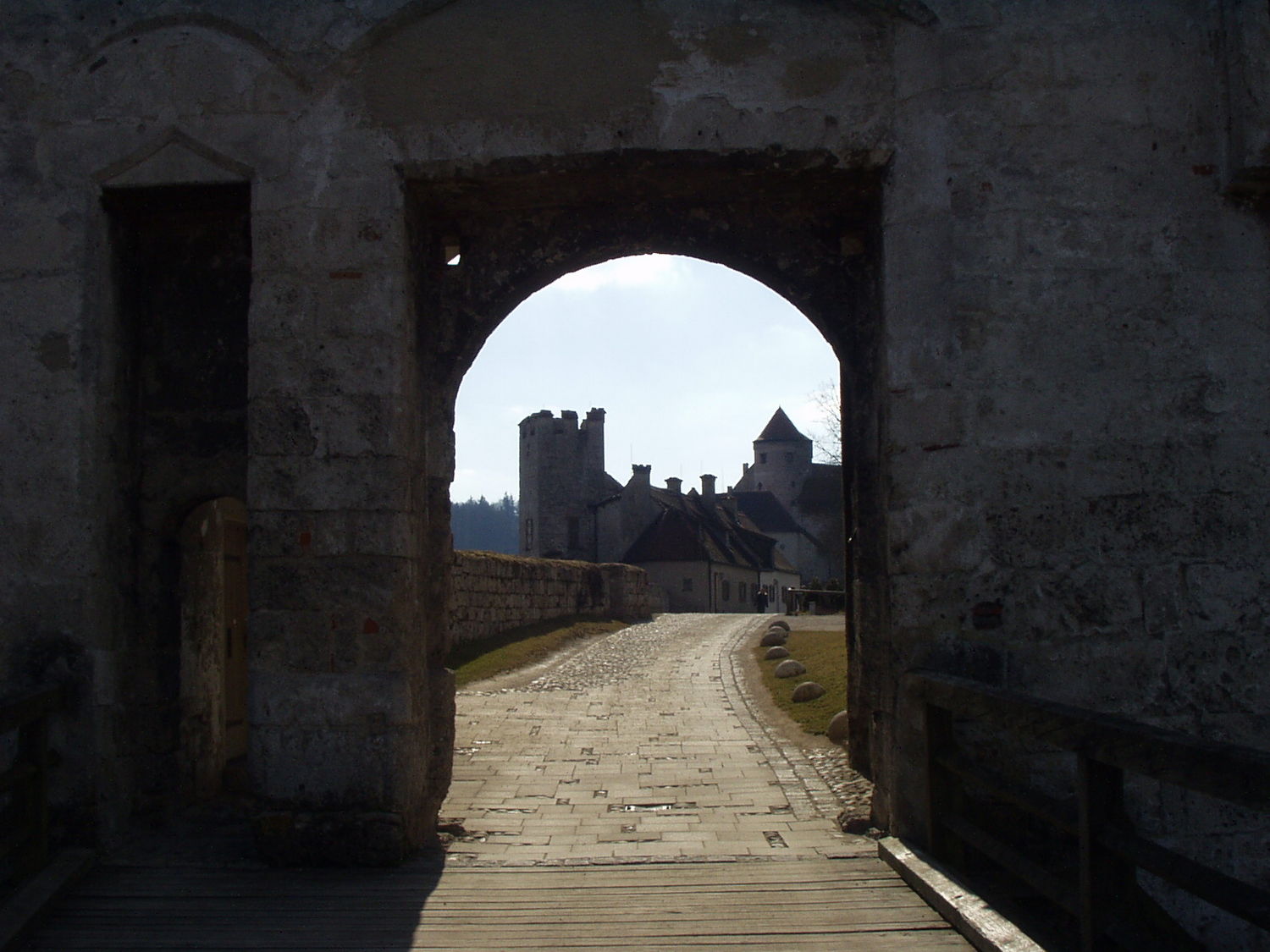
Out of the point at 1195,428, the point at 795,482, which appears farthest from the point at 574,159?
the point at 795,482

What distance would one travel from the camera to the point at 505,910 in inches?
185

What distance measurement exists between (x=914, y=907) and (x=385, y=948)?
2.17 m

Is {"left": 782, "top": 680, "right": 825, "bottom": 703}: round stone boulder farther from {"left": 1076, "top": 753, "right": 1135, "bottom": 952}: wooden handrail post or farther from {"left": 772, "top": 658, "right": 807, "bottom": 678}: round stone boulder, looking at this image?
{"left": 1076, "top": 753, "right": 1135, "bottom": 952}: wooden handrail post

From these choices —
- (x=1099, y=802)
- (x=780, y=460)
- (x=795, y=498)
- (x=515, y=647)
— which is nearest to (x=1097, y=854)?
(x=1099, y=802)

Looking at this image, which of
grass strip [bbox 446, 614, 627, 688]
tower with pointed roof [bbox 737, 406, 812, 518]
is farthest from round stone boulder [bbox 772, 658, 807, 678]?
tower with pointed roof [bbox 737, 406, 812, 518]

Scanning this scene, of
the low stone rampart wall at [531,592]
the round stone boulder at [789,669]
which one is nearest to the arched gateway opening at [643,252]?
the round stone boulder at [789,669]

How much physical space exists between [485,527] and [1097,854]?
13665cm

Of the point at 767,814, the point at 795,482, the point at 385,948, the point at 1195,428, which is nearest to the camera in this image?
the point at 385,948

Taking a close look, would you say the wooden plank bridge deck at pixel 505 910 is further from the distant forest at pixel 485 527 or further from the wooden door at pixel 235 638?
the distant forest at pixel 485 527

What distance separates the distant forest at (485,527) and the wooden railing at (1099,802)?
125 m

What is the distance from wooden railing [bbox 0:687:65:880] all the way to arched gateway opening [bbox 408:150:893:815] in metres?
2.06

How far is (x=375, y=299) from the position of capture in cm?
572

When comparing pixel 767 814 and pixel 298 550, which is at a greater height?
pixel 298 550

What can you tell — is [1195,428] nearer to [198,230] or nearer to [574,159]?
[574,159]
